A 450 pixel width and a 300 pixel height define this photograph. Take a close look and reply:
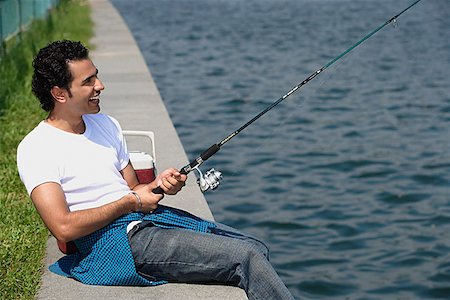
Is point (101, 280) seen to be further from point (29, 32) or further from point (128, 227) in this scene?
point (29, 32)

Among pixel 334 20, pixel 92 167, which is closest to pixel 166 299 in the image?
pixel 92 167

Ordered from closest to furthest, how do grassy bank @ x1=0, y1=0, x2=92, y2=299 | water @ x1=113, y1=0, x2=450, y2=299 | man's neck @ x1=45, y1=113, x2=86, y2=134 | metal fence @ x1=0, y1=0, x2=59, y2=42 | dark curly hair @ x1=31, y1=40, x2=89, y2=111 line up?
1. dark curly hair @ x1=31, y1=40, x2=89, y2=111
2. man's neck @ x1=45, y1=113, x2=86, y2=134
3. grassy bank @ x1=0, y1=0, x2=92, y2=299
4. water @ x1=113, y1=0, x2=450, y2=299
5. metal fence @ x1=0, y1=0, x2=59, y2=42

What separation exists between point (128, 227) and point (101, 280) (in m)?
0.30

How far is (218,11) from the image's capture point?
25.7m

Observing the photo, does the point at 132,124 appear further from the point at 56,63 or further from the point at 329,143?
the point at 56,63

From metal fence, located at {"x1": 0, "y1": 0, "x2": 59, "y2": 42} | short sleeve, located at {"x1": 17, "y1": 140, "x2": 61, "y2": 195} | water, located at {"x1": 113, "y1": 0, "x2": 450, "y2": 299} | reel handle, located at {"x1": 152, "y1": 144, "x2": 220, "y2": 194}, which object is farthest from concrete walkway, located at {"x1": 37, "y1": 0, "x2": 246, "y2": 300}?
metal fence, located at {"x1": 0, "y1": 0, "x2": 59, "y2": 42}

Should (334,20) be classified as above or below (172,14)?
above

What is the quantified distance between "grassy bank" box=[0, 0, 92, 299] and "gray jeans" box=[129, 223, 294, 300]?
614 mm

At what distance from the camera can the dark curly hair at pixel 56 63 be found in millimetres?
4492

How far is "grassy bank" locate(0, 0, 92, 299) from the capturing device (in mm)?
5062

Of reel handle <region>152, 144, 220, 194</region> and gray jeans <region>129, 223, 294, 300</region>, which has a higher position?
reel handle <region>152, 144, 220, 194</region>

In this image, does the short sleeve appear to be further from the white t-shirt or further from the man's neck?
the man's neck

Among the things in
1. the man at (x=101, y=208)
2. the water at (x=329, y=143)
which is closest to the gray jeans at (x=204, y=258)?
the man at (x=101, y=208)

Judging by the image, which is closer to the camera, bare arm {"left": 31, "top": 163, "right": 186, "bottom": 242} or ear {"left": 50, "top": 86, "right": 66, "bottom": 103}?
bare arm {"left": 31, "top": 163, "right": 186, "bottom": 242}
